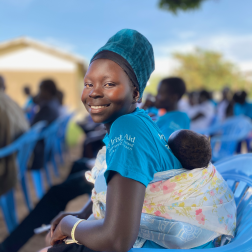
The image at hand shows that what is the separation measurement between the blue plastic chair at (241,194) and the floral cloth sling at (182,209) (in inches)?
2.9

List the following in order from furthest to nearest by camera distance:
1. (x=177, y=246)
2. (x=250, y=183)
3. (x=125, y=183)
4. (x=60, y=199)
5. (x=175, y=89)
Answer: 1. (x=175, y=89)
2. (x=60, y=199)
3. (x=250, y=183)
4. (x=177, y=246)
5. (x=125, y=183)

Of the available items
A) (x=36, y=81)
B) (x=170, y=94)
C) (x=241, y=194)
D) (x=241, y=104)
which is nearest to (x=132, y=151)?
(x=241, y=194)

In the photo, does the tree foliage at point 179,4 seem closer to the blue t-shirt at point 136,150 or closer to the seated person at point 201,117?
the seated person at point 201,117

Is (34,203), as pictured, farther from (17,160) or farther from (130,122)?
(130,122)

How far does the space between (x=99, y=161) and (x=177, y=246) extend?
39 centimetres

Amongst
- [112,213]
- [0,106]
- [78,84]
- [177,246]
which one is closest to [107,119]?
[112,213]

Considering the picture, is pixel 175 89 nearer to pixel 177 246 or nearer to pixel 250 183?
→ pixel 250 183

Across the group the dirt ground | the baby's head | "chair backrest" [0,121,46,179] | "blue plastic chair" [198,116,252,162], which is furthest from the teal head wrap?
"blue plastic chair" [198,116,252,162]

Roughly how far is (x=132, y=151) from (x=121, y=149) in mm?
31

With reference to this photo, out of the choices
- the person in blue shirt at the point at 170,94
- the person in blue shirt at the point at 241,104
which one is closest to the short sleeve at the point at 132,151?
the person in blue shirt at the point at 170,94

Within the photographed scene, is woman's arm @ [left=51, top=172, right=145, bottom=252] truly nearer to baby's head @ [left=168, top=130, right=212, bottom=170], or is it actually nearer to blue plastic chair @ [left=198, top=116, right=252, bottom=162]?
baby's head @ [left=168, top=130, right=212, bottom=170]

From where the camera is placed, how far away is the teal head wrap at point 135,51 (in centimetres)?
86

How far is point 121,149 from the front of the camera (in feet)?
2.48

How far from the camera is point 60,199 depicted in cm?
180
